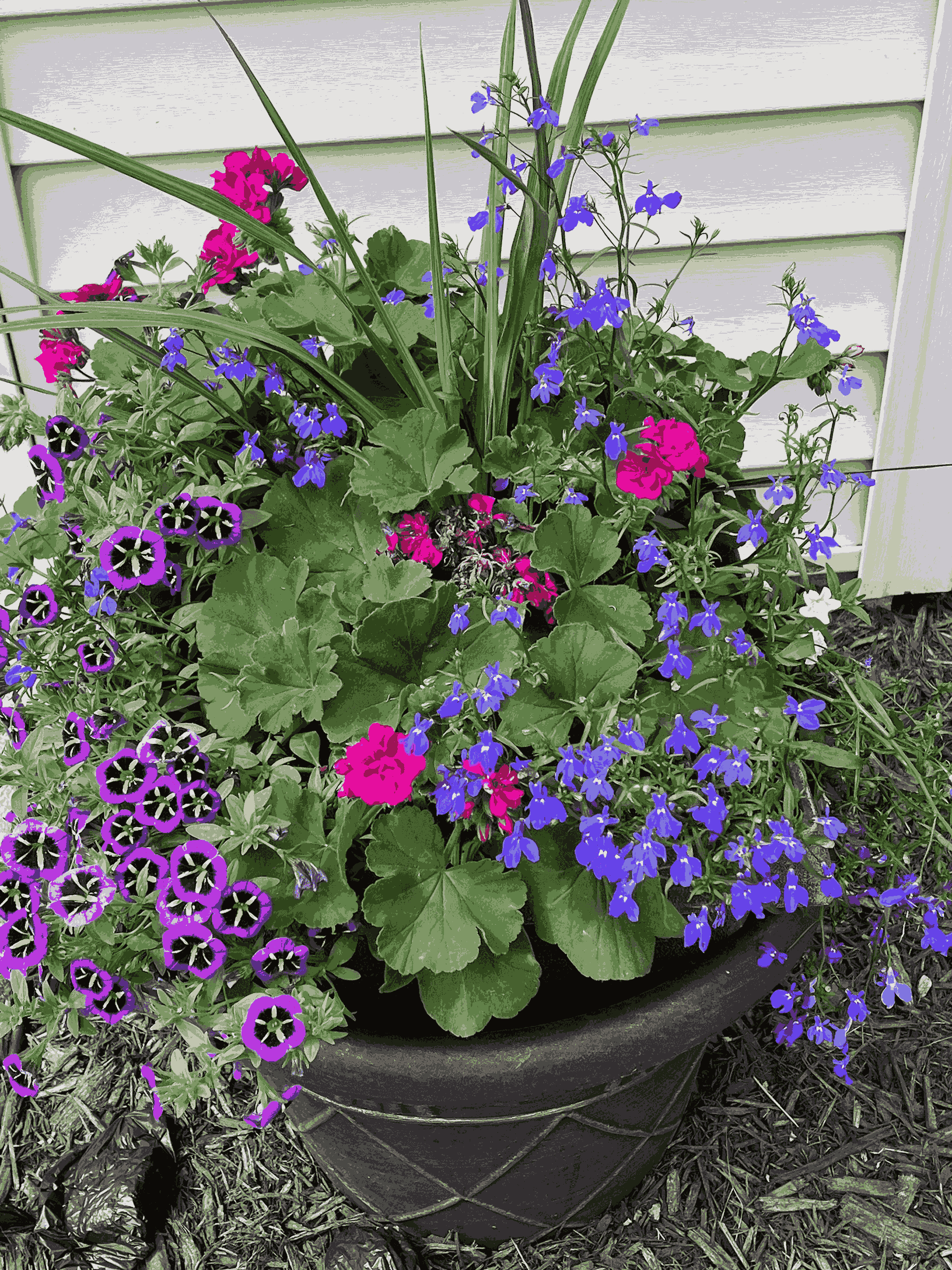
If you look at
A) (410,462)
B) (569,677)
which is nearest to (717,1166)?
(569,677)

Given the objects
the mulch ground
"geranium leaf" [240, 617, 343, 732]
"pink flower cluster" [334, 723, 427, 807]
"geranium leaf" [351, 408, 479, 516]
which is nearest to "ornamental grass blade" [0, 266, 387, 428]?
"geranium leaf" [351, 408, 479, 516]

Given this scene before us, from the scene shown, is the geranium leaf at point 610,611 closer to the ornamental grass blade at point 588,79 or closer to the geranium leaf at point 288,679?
the geranium leaf at point 288,679

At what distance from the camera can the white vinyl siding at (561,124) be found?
1.70m

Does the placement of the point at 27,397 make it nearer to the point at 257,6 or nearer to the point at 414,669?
the point at 257,6

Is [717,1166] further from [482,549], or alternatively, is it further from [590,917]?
[482,549]

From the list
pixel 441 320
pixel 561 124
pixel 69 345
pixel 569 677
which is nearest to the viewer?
pixel 569 677

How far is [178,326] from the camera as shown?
3.13ft

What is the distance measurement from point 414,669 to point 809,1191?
966 millimetres

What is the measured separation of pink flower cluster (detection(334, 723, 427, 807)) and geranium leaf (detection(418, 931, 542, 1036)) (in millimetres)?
186

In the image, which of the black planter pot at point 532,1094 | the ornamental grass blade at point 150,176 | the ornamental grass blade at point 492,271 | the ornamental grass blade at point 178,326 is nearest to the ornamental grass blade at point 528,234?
the ornamental grass blade at point 492,271

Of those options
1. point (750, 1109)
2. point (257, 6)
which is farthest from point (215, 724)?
point (257, 6)

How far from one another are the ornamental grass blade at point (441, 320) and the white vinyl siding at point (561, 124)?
59 cm

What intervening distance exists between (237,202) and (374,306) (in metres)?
0.35

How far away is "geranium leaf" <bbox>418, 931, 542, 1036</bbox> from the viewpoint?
3.03 ft
